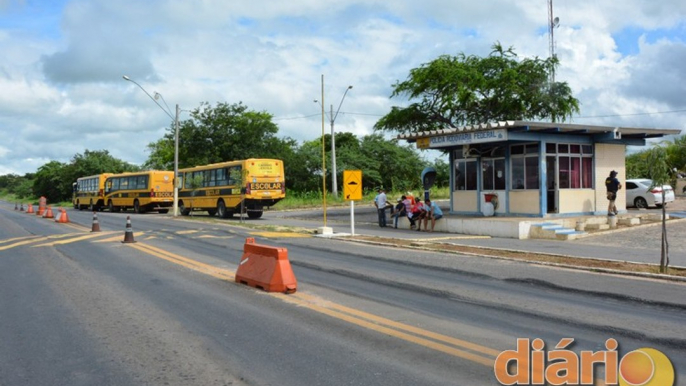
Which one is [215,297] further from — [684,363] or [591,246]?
[591,246]

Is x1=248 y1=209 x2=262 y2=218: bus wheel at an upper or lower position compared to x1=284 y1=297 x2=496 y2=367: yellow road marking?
upper

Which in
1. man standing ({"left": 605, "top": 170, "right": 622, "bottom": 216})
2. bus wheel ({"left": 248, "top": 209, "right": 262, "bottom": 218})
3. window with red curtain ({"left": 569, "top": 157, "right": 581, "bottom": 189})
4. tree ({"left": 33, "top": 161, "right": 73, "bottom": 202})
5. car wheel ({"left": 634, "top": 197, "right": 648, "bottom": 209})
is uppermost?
tree ({"left": 33, "top": 161, "right": 73, "bottom": 202})

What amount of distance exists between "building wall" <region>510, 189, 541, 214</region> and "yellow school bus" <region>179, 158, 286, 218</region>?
1289 cm

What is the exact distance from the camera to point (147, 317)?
776 centimetres

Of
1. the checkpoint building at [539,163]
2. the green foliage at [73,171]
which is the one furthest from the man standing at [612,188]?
the green foliage at [73,171]

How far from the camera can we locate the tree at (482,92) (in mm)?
32344

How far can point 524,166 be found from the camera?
74.4 ft

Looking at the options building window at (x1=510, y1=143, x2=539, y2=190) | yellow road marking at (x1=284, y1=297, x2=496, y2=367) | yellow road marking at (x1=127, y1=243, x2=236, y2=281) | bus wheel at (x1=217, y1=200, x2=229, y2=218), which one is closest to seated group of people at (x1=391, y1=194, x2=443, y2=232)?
building window at (x1=510, y1=143, x2=539, y2=190)

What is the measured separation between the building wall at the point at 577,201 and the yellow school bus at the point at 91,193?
128 ft

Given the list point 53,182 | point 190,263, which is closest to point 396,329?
point 190,263

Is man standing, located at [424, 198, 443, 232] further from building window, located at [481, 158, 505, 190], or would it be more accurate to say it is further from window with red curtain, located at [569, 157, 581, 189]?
window with red curtain, located at [569, 157, 581, 189]

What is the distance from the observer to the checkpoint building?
2189 cm

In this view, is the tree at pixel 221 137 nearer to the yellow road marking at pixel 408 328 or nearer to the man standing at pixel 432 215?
the man standing at pixel 432 215

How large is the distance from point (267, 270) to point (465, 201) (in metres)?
16.8
